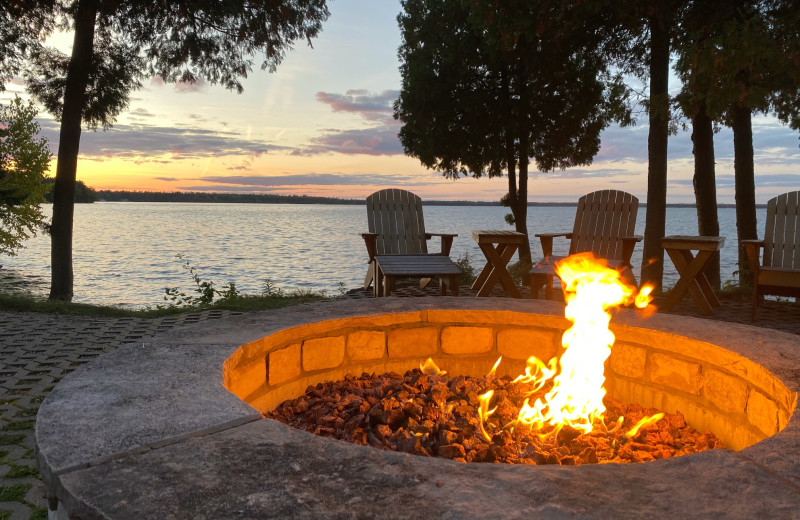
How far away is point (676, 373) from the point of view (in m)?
2.45

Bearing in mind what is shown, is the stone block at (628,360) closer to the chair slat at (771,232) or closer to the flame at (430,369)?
the flame at (430,369)

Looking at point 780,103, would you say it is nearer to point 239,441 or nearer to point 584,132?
point 584,132

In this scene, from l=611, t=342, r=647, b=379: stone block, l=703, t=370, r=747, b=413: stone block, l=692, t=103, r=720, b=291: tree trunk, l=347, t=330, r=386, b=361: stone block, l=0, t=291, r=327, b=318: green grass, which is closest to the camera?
l=703, t=370, r=747, b=413: stone block

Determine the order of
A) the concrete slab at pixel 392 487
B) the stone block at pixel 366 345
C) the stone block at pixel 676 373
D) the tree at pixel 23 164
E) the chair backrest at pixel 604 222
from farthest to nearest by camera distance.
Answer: the tree at pixel 23 164 < the chair backrest at pixel 604 222 < the stone block at pixel 366 345 < the stone block at pixel 676 373 < the concrete slab at pixel 392 487

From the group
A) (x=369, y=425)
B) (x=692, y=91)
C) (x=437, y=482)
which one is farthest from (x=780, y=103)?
(x=437, y=482)

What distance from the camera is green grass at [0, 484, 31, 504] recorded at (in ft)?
6.37

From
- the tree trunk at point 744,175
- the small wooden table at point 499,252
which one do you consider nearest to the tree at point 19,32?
the small wooden table at point 499,252

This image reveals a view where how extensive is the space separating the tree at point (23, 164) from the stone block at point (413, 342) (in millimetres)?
9263

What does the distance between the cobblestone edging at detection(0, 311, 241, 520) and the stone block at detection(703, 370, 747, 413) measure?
2469 millimetres

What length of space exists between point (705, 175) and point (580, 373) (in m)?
6.25

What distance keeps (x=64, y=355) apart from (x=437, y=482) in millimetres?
3640

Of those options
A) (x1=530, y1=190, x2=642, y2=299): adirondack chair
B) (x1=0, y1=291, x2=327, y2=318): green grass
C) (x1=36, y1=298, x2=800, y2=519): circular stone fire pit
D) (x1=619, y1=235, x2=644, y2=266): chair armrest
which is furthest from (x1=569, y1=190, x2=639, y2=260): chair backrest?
(x1=36, y1=298, x2=800, y2=519): circular stone fire pit

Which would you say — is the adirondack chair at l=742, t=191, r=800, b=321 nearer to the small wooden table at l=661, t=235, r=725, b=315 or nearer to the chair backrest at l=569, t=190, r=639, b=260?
the small wooden table at l=661, t=235, r=725, b=315

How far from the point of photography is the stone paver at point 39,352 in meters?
2.06
